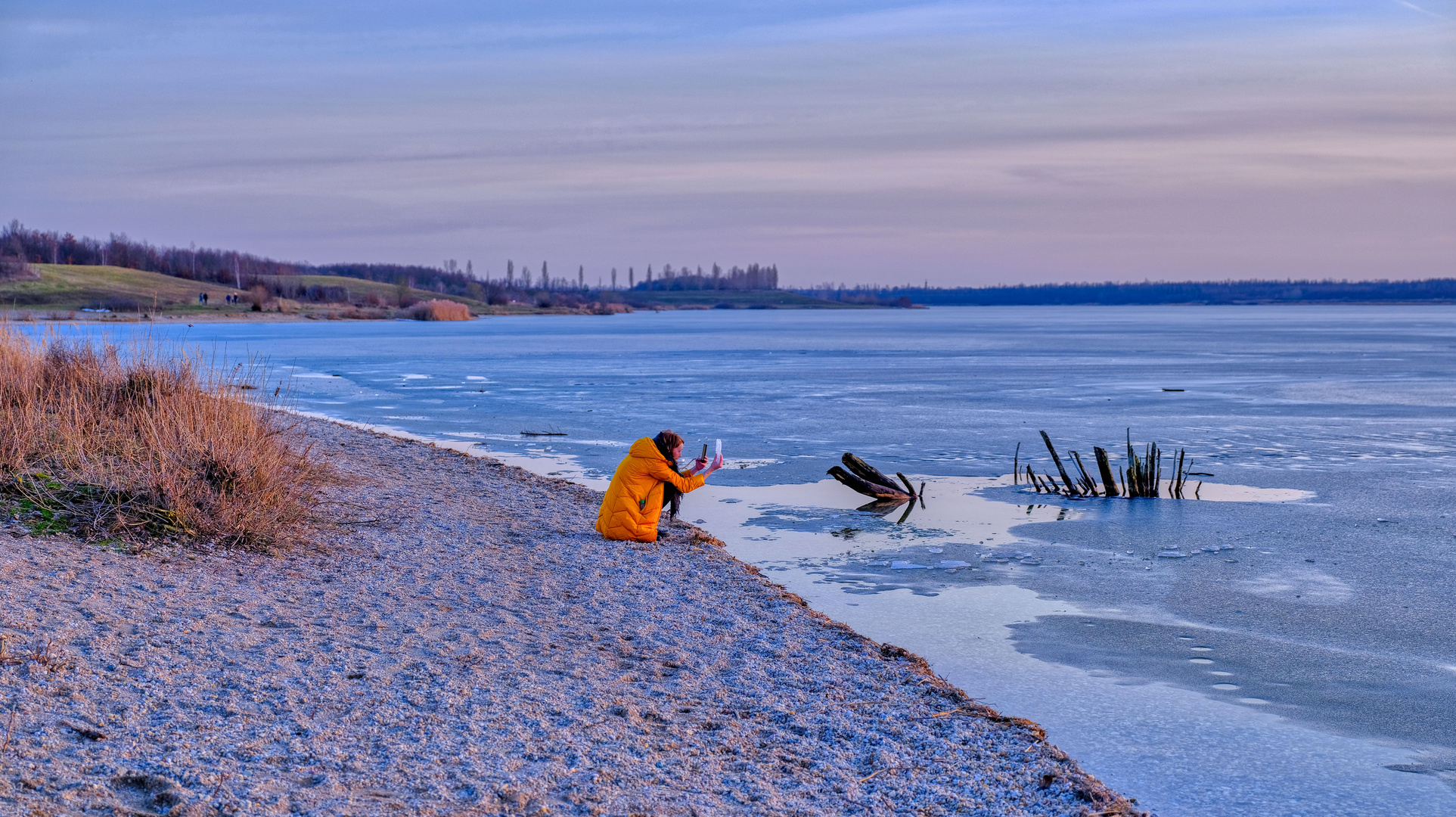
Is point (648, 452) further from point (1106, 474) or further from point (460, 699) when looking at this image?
point (1106, 474)

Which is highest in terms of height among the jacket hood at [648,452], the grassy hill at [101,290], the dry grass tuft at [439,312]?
the grassy hill at [101,290]

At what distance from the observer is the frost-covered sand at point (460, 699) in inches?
164

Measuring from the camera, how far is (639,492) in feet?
29.9

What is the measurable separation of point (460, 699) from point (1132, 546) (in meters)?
6.29

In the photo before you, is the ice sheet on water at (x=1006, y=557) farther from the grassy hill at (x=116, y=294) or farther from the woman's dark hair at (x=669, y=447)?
the grassy hill at (x=116, y=294)

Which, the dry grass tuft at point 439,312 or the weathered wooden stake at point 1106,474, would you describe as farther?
the dry grass tuft at point 439,312

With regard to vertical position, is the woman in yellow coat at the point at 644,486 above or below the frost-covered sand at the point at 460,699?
above

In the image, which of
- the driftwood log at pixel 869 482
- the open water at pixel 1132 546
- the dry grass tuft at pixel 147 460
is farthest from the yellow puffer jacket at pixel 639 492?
the driftwood log at pixel 869 482

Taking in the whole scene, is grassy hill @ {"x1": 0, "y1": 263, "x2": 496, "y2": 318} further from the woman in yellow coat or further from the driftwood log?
the woman in yellow coat

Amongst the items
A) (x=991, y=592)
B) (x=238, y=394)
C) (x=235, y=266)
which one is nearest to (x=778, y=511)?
(x=991, y=592)

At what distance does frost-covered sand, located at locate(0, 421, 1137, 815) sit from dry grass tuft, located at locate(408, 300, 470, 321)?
89107 millimetres

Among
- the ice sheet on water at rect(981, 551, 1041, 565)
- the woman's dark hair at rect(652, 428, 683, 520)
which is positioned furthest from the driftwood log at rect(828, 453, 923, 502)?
the woman's dark hair at rect(652, 428, 683, 520)

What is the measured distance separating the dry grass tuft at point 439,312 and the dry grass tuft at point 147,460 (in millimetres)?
84588

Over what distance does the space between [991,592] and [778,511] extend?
11.2ft
